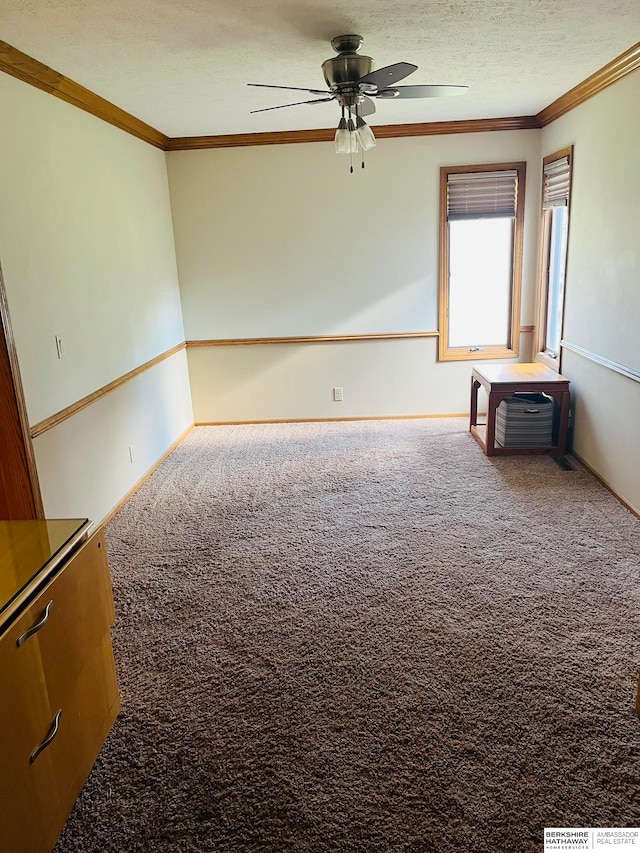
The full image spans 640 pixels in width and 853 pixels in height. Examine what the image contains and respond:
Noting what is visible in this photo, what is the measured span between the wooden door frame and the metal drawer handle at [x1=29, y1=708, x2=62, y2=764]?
141cm

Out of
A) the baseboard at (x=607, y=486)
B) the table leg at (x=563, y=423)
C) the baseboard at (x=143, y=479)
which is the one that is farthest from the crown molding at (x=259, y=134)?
the baseboard at (x=607, y=486)

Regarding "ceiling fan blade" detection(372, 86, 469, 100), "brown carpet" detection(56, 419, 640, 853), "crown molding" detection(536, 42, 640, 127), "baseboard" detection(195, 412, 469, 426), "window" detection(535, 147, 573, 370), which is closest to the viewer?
"brown carpet" detection(56, 419, 640, 853)

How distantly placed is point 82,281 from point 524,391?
2974mm

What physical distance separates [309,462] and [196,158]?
2.74 metres

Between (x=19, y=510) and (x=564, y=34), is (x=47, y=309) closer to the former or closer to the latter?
(x=19, y=510)

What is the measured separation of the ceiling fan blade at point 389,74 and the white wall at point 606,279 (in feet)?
4.85

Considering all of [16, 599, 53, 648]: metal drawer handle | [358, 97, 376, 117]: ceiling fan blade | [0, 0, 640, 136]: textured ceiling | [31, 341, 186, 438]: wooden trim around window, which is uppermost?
[0, 0, 640, 136]: textured ceiling

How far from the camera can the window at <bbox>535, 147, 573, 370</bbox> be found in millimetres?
4508

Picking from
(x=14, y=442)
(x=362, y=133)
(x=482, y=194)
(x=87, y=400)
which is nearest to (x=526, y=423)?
(x=482, y=194)

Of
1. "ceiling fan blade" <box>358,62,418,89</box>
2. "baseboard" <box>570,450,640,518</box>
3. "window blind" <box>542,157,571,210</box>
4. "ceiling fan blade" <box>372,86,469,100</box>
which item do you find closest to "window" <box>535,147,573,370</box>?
"window blind" <box>542,157,571,210</box>

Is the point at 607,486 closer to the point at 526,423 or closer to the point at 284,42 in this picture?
the point at 526,423

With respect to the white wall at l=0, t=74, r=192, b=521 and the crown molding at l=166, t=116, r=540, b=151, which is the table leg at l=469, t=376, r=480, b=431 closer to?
the crown molding at l=166, t=116, r=540, b=151

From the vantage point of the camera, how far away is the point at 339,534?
3.34 meters

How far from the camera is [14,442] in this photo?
2734mm
